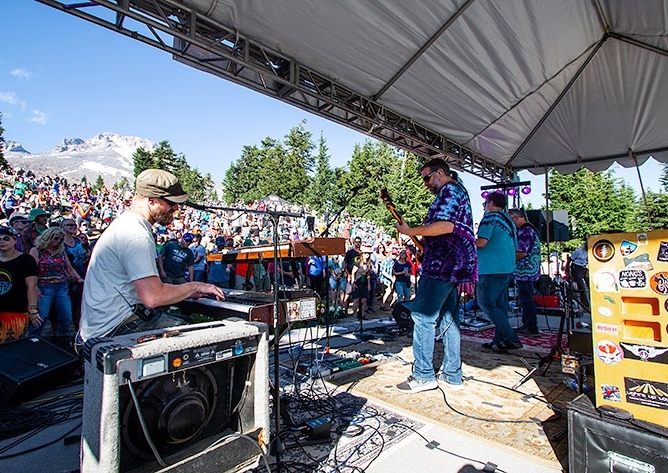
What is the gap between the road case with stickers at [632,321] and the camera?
1894mm

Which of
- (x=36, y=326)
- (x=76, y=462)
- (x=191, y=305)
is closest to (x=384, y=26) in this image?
(x=191, y=305)

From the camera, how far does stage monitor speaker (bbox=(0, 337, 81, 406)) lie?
3420 millimetres

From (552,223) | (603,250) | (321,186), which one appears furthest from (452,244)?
(321,186)

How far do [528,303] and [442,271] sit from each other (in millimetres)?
3363

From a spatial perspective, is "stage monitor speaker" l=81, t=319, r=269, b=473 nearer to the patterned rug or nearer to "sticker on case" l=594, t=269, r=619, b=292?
the patterned rug

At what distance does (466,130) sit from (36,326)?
7.69 meters

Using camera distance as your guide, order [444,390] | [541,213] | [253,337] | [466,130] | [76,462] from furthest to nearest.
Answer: [541,213], [466,130], [444,390], [76,462], [253,337]

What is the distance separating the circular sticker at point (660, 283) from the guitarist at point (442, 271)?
1473 millimetres

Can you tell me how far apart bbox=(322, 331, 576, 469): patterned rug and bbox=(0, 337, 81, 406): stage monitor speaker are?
290cm

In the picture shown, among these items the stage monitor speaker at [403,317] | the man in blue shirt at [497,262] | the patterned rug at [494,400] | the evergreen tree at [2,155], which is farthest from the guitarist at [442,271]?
the evergreen tree at [2,155]

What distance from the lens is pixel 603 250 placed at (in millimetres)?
2121

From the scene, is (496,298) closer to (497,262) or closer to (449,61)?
(497,262)

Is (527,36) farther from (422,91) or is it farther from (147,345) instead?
(147,345)

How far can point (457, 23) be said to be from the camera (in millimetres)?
4438
